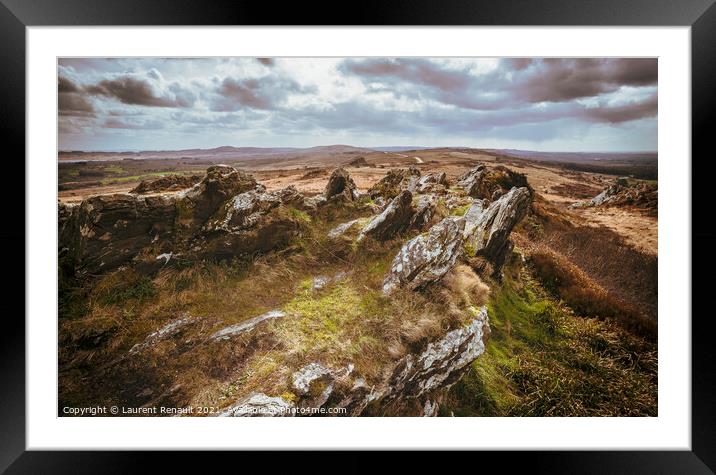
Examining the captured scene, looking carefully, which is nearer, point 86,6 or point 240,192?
point 86,6


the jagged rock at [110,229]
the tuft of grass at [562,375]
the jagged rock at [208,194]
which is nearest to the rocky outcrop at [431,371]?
the tuft of grass at [562,375]

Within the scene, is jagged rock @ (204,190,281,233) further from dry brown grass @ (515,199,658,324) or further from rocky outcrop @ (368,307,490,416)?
dry brown grass @ (515,199,658,324)

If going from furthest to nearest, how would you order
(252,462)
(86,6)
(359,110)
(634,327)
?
(359,110)
(634,327)
(252,462)
(86,6)

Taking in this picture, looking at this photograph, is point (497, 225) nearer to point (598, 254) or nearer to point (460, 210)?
point (460, 210)

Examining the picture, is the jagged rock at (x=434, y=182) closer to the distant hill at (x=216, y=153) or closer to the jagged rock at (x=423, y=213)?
the jagged rock at (x=423, y=213)
